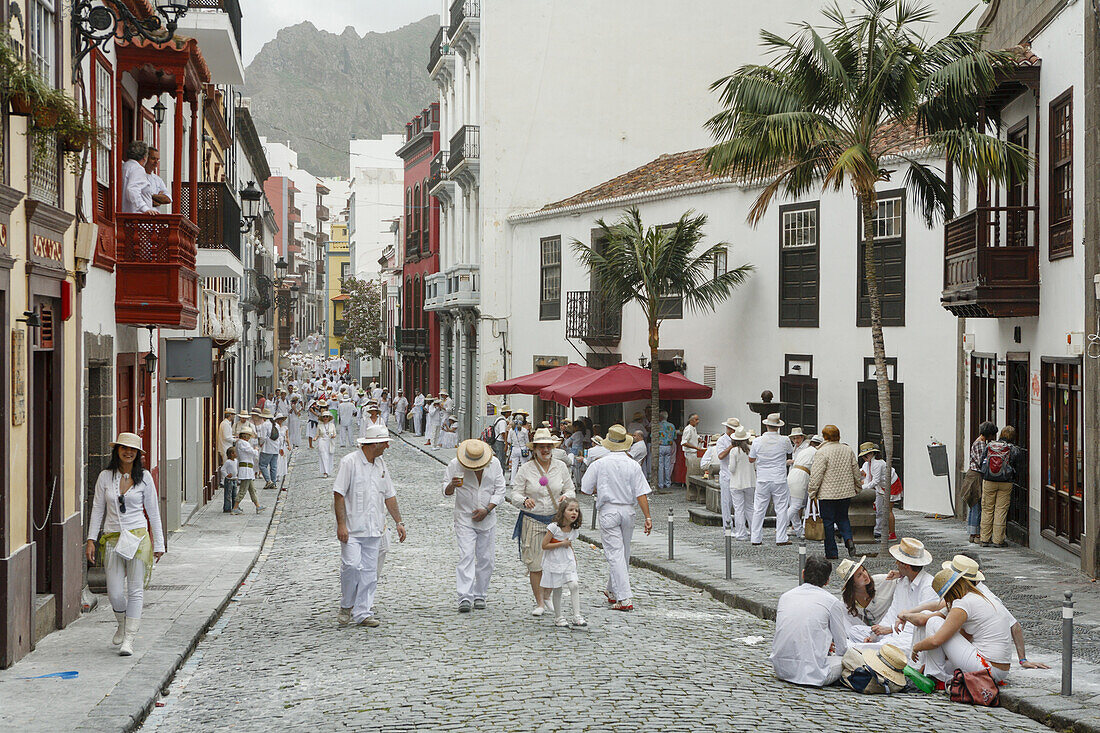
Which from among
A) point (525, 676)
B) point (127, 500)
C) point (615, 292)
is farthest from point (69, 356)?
point (615, 292)

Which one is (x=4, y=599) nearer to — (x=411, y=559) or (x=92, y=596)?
(x=92, y=596)

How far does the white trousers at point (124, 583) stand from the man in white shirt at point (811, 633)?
4.72m

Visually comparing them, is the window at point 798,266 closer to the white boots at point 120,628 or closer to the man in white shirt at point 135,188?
the man in white shirt at point 135,188

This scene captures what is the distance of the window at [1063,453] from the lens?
1434 centimetres

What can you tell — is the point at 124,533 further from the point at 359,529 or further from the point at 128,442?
the point at 359,529

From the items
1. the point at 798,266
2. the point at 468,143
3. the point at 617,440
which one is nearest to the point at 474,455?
the point at 617,440

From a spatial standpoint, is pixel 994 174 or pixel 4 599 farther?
A: pixel 994 174

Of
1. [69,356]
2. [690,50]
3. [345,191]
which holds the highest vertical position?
[345,191]

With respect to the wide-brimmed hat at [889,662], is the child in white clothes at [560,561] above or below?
above

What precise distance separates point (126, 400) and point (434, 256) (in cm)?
3375

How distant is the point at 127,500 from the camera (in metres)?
10.1

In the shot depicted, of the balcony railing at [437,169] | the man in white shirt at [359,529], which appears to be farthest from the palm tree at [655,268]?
the balcony railing at [437,169]

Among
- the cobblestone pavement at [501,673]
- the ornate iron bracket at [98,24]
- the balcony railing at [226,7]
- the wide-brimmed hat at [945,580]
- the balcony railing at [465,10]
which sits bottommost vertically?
the cobblestone pavement at [501,673]

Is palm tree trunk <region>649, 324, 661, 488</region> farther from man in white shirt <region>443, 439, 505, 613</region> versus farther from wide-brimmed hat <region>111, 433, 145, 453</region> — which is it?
wide-brimmed hat <region>111, 433, 145, 453</region>
